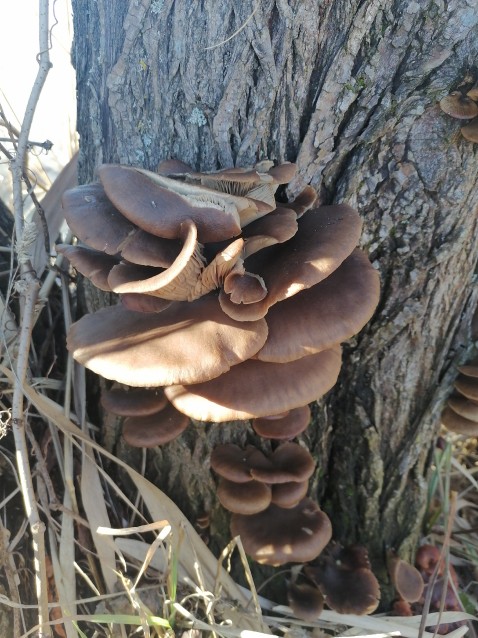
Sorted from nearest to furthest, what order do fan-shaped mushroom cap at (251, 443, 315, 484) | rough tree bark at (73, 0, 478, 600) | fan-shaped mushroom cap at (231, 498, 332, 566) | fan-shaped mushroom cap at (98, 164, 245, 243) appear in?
fan-shaped mushroom cap at (98, 164, 245, 243)
rough tree bark at (73, 0, 478, 600)
fan-shaped mushroom cap at (251, 443, 315, 484)
fan-shaped mushroom cap at (231, 498, 332, 566)

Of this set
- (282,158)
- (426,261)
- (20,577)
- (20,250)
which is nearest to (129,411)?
(20,250)

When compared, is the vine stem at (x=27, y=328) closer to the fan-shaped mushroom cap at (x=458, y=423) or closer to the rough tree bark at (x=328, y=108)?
the rough tree bark at (x=328, y=108)

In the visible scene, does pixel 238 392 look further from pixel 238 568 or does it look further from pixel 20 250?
pixel 238 568

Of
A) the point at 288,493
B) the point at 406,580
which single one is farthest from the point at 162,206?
the point at 406,580

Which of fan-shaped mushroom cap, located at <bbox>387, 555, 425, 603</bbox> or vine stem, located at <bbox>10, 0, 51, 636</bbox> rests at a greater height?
vine stem, located at <bbox>10, 0, 51, 636</bbox>

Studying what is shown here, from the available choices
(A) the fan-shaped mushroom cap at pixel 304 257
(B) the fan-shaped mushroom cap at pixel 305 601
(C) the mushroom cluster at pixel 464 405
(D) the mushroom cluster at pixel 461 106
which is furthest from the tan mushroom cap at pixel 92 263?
(B) the fan-shaped mushroom cap at pixel 305 601

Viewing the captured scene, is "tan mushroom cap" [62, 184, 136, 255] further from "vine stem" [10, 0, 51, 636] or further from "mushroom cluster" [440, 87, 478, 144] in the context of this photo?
"mushroom cluster" [440, 87, 478, 144]

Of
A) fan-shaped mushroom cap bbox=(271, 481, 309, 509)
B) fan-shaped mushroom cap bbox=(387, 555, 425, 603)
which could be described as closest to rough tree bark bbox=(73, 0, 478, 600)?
fan-shaped mushroom cap bbox=(271, 481, 309, 509)

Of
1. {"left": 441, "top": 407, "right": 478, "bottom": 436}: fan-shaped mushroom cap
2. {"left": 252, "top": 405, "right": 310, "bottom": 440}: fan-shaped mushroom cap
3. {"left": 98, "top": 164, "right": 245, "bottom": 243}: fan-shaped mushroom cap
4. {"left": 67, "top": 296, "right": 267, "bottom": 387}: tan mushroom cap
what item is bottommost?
{"left": 441, "top": 407, "right": 478, "bottom": 436}: fan-shaped mushroom cap
